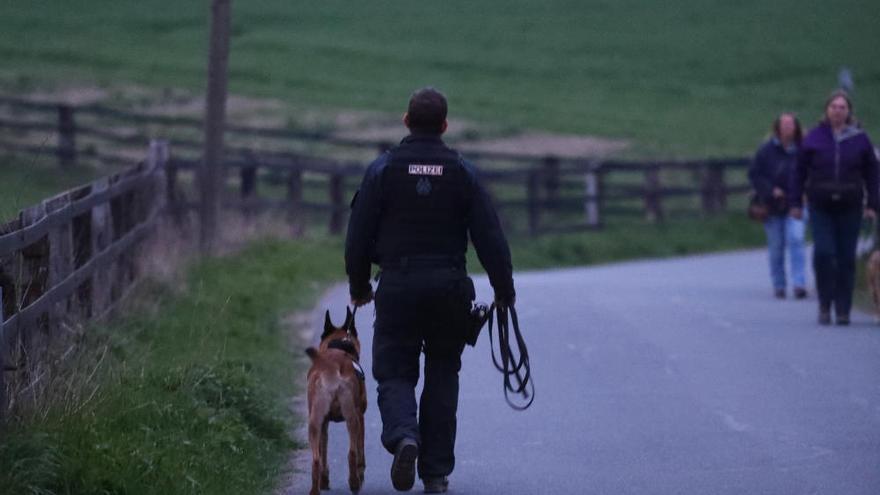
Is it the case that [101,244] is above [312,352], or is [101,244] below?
below

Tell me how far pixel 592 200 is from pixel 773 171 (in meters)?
11.6

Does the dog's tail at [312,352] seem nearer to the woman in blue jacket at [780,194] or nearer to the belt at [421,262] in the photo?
the belt at [421,262]

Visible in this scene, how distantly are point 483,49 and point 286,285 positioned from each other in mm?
42328

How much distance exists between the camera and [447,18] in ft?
215

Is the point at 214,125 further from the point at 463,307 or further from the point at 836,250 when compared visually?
the point at 463,307

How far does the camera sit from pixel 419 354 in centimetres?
816

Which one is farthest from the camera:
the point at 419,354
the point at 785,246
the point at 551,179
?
the point at 551,179

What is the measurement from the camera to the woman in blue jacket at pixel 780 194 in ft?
58.5

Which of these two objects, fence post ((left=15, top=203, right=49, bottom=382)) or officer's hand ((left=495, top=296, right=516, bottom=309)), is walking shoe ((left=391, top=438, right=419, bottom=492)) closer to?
officer's hand ((left=495, top=296, right=516, bottom=309))

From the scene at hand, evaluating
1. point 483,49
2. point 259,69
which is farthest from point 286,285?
point 483,49

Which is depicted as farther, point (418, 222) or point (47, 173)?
point (47, 173)

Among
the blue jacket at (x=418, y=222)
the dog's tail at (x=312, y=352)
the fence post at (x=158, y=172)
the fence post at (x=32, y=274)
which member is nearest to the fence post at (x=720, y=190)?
the fence post at (x=158, y=172)

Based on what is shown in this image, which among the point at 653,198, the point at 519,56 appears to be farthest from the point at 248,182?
the point at 519,56

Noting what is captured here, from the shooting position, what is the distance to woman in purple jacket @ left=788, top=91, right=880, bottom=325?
47.1ft
